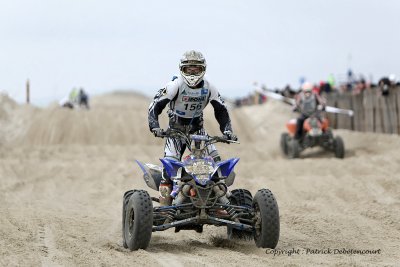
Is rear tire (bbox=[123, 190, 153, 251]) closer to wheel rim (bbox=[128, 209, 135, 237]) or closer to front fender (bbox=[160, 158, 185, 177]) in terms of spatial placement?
wheel rim (bbox=[128, 209, 135, 237])

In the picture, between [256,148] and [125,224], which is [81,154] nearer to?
[256,148]

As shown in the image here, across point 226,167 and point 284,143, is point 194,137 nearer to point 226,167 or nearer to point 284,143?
point 226,167

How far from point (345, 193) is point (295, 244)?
426 centimetres

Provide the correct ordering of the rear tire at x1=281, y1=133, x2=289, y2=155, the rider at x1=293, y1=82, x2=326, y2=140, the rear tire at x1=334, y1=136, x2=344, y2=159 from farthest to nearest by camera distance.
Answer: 1. the rear tire at x1=281, y1=133, x2=289, y2=155
2. the rider at x1=293, y1=82, x2=326, y2=140
3. the rear tire at x1=334, y1=136, x2=344, y2=159

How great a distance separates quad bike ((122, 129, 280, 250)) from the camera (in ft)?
24.3

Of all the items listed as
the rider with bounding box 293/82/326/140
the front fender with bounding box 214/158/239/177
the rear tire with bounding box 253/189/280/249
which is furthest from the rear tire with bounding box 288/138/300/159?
the rear tire with bounding box 253/189/280/249

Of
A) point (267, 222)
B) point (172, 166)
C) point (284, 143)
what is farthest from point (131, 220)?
point (284, 143)

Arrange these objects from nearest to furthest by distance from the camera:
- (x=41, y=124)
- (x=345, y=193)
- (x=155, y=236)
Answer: (x=155, y=236)
(x=345, y=193)
(x=41, y=124)

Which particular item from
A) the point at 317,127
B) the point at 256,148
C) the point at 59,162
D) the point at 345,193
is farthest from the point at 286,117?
the point at 345,193

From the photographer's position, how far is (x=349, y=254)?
7.34m

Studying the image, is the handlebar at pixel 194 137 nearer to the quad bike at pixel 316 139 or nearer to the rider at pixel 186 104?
the rider at pixel 186 104

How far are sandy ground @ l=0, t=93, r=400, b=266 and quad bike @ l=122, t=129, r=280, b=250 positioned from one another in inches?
8.3

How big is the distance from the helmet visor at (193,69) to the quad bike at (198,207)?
2.14 ft

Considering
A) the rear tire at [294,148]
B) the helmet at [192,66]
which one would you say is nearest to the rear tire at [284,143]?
the rear tire at [294,148]
